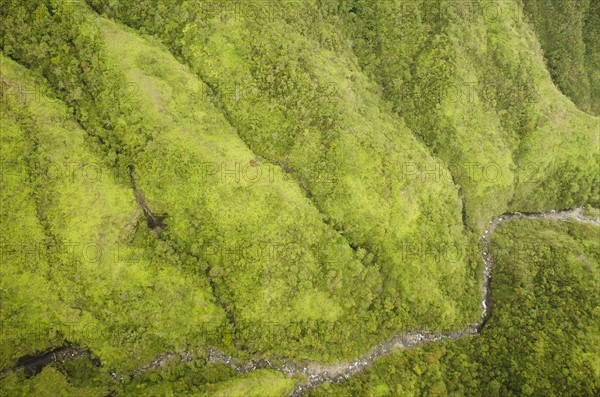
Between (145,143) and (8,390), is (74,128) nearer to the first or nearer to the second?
(145,143)

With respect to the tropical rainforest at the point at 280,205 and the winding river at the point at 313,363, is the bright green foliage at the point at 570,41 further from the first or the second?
the winding river at the point at 313,363

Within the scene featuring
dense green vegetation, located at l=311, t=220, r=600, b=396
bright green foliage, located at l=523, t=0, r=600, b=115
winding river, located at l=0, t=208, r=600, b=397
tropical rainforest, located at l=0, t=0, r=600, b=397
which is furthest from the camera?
bright green foliage, located at l=523, t=0, r=600, b=115

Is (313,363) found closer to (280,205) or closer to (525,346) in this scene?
(280,205)

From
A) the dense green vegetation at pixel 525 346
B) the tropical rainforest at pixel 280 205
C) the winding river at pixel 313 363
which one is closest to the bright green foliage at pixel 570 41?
the tropical rainforest at pixel 280 205

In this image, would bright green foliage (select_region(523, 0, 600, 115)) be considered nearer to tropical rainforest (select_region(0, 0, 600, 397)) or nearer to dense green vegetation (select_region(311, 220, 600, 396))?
tropical rainforest (select_region(0, 0, 600, 397))


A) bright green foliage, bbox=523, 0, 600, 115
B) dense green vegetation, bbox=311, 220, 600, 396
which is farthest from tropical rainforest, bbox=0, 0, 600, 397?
bright green foliage, bbox=523, 0, 600, 115

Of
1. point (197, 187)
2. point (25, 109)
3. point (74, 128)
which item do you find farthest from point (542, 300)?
point (25, 109)
